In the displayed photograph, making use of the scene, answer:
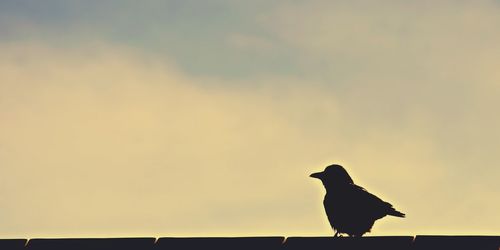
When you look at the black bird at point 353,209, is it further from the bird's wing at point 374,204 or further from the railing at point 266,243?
the railing at point 266,243

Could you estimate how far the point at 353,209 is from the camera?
10102 mm

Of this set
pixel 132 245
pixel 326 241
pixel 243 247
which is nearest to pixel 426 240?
pixel 326 241

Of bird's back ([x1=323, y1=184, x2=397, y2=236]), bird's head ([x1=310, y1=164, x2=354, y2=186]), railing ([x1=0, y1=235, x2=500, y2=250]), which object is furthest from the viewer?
bird's head ([x1=310, y1=164, x2=354, y2=186])

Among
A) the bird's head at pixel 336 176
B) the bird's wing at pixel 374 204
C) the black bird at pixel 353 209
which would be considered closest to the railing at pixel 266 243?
the black bird at pixel 353 209

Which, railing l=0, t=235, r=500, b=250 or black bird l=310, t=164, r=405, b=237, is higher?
black bird l=310, t=164, r=405, b=237

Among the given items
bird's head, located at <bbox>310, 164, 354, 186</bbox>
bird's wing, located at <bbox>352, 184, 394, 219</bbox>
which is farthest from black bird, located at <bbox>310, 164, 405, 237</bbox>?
bird's head, located at <bbox>310, 164, 354, 186</bbox>

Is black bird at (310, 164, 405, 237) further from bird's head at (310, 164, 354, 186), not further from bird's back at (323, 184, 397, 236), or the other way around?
bird's head at (310, 164, 354, 186)

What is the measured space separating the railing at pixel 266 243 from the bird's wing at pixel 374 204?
4353mm

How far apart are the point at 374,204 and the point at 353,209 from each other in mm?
320

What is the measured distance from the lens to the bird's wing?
1017 centimetres

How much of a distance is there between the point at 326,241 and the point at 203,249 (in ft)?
3.23

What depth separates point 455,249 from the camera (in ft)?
18.3

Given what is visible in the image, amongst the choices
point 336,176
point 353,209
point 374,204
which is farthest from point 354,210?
point 336,176

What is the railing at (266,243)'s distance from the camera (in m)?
5.61
